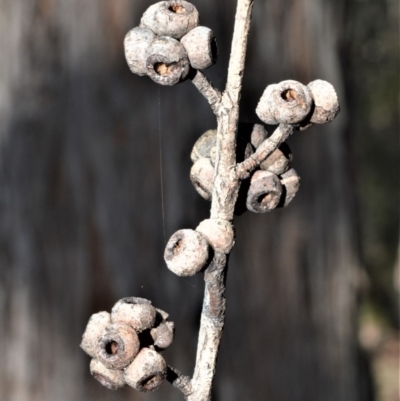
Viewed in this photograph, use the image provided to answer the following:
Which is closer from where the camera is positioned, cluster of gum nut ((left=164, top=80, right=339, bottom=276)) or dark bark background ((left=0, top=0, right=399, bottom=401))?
cluster of gum nut ((left=164, top=80, right=339, bottom=276))

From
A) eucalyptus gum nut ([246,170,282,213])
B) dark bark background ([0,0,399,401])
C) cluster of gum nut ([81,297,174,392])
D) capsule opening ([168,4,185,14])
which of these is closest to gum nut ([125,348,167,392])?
cluster of gum nut ([81,297,174,392])

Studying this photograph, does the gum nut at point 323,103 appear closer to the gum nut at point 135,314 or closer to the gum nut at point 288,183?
the gum nut at point 288,183

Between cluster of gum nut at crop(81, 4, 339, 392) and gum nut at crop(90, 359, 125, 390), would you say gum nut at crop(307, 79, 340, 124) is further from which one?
gum nut at crop(90, 359, 125, 390)

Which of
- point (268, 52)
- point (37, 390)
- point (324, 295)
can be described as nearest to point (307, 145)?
point (268, 52)

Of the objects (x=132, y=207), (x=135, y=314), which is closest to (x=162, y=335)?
(x=135, y=314)

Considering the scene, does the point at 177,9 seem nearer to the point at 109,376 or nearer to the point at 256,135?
the point at 256,135

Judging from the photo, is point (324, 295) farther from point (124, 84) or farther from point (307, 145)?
point (124, 84)
